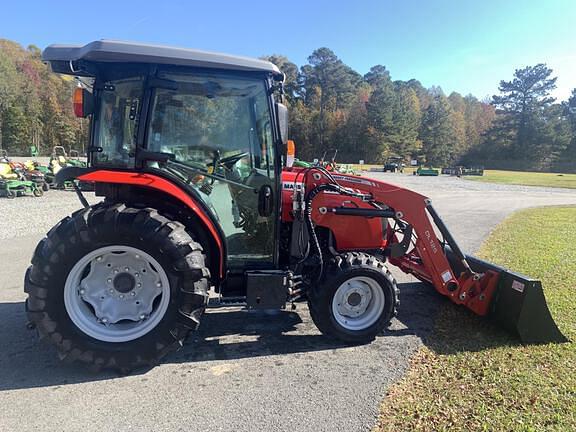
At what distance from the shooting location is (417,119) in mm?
81625

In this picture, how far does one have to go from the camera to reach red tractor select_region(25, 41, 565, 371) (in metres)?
3.17

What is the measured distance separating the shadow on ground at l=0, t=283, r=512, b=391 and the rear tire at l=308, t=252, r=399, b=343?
0.59 ft

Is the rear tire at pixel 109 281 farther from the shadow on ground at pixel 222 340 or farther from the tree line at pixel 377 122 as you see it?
the tree line at pixel 377 122

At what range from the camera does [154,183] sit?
10.8 feet

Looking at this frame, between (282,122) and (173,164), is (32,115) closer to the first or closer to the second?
(173,164)

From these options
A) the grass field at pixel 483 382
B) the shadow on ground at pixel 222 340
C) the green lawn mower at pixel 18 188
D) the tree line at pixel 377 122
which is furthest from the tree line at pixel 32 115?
the grass field at pixel 483 382

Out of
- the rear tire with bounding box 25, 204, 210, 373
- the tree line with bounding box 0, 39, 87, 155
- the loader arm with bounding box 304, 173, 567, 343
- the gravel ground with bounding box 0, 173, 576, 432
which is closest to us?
the gravel ground with bounding box 0, 173, 576, 432

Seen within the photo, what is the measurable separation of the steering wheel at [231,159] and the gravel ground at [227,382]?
5.46ft

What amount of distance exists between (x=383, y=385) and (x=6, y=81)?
8216 cm

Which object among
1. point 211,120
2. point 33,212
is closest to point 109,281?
point 211,120

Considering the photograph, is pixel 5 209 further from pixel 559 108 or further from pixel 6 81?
pixel 559 108

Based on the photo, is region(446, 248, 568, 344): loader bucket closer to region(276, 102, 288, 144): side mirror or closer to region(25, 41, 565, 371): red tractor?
region(25, 41, 565, 371): red tractor

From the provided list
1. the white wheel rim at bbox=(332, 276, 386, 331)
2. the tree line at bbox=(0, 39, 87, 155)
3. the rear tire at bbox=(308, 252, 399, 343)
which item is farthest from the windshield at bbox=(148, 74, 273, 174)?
the tree line at bbox=(0, 39, 87, 155)

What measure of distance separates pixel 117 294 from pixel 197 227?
865 mm
